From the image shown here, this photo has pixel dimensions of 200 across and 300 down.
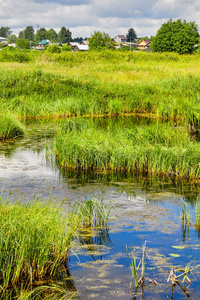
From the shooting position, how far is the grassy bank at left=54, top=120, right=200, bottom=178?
8008 millimetres

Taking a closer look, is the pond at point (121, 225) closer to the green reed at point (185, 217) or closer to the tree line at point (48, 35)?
the green reed at point (185, 217)

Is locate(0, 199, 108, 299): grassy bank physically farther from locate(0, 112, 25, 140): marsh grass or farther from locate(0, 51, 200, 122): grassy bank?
locate(0, 51, 200, 122): grassy bank

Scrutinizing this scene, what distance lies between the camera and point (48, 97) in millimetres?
17672

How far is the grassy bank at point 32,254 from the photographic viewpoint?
152 inches

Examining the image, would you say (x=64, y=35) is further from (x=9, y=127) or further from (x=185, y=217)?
(x=185, y=217)

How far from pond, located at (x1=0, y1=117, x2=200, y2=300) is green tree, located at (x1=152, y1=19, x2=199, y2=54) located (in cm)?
4456

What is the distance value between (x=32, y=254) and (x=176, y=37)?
50.9 metres

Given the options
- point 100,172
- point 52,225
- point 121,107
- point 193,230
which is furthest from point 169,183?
point 121,107

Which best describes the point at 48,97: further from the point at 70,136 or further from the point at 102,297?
the point at 102,297

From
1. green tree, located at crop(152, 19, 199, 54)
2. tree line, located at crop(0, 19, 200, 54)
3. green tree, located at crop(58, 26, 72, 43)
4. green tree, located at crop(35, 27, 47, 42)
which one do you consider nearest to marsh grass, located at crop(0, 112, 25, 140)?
tree line, located at crop(0, 19, 200, 54)

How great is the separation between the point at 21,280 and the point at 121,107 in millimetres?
13570

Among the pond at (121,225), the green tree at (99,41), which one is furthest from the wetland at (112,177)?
the green tree at (99,41)

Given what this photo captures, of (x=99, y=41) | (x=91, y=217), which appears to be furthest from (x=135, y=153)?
(x=99, y=41)

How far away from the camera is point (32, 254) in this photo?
13.1 feet
